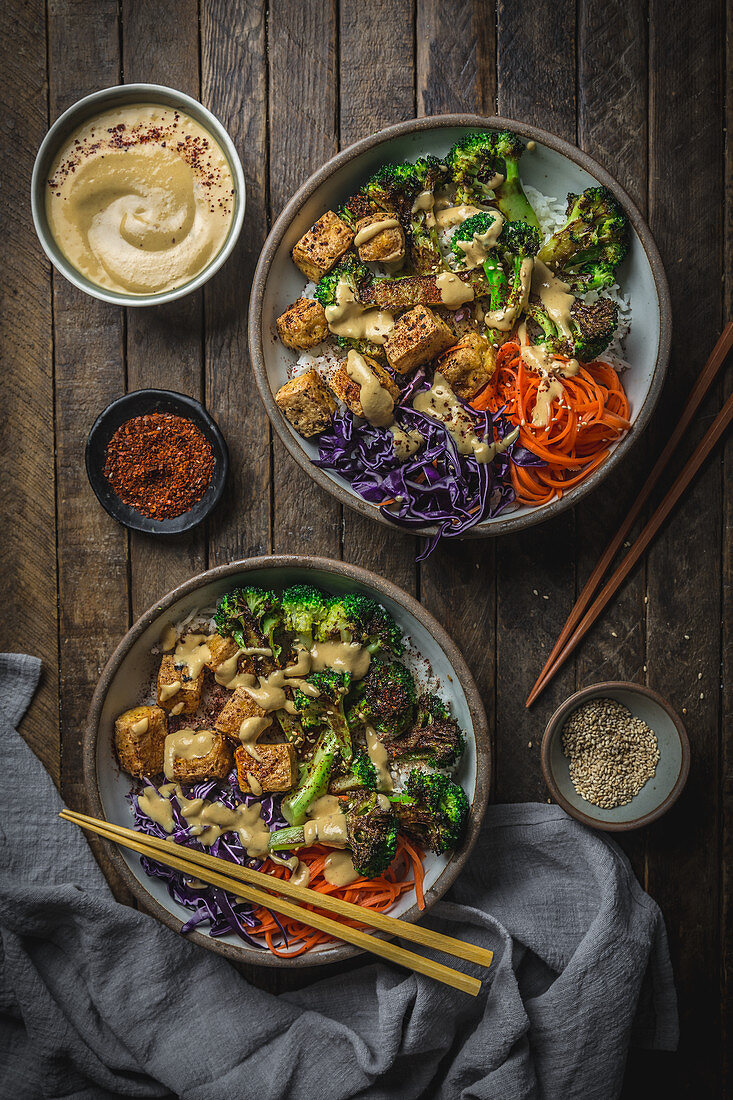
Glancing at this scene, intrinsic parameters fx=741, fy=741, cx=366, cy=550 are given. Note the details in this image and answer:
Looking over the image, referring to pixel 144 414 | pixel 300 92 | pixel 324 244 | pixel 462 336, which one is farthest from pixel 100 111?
pixel 462 336

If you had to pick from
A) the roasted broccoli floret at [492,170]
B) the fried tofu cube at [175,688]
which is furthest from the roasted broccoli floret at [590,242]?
the fried tofu cube at [175,688]

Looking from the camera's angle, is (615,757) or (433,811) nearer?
(433,811)

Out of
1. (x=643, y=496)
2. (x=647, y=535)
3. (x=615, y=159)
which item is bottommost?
(x=647, y=535)

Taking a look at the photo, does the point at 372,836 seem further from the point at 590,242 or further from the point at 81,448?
the point at 590,242

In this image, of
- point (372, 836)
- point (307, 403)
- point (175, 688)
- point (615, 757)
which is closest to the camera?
point (372, 836)

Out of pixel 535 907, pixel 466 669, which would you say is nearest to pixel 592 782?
pixel 535 907

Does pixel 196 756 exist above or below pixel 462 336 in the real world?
below

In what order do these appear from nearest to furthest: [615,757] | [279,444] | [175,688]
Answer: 1. [175,688]
2. [615,757]
3. [279,444]

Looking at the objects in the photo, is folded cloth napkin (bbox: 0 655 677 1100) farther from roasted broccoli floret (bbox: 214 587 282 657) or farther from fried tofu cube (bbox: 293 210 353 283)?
fried tofu cube (bbox: 293 210 353 283)
